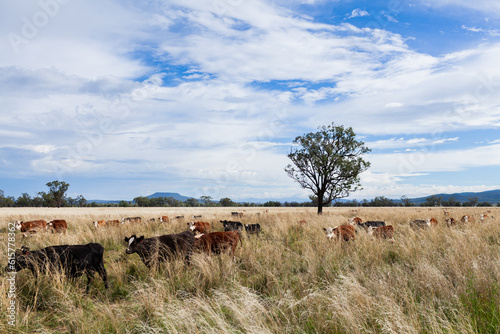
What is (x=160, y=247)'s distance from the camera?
8203 mm

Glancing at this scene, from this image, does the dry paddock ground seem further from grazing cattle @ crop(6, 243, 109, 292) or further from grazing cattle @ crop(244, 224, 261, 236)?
grazing cattle @ crop(244, 224, 261, 236)

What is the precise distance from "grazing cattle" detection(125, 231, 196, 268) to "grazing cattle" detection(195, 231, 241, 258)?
0.36 metres

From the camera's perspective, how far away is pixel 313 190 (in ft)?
96.0

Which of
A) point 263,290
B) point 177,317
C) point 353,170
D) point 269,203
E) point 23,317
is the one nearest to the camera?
point 177,317

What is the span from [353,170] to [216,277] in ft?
79.3

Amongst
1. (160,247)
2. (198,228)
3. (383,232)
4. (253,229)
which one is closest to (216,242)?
(160,247)

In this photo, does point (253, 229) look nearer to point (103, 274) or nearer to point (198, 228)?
point (198, 228)

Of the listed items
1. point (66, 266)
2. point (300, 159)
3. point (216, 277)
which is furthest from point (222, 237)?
point (300, 159)

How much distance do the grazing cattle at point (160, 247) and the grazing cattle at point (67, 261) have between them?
0.98m

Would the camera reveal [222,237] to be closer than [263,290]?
No

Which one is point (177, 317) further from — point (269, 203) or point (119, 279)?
point (269, 203)

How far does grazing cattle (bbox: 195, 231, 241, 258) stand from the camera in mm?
8844

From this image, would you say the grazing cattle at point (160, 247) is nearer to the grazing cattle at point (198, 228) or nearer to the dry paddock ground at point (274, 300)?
the dry paddock ground at point (274, 300)

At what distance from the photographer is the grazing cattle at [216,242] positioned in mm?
8844
